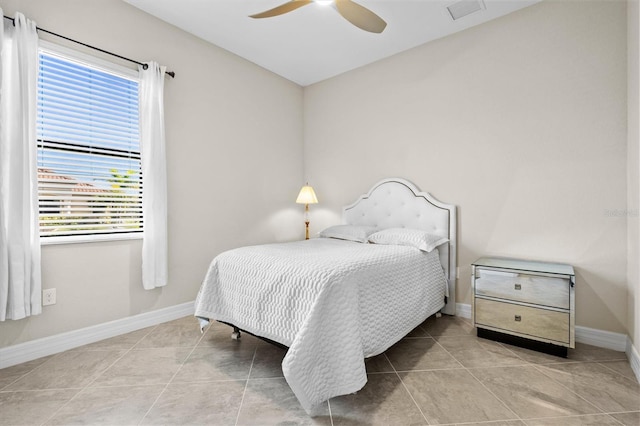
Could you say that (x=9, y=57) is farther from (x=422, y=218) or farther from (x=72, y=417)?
(x=422, y=218)

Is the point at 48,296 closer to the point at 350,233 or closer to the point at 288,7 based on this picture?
the point at 350,233

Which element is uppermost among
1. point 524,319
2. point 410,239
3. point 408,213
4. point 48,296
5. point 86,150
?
point 86,150

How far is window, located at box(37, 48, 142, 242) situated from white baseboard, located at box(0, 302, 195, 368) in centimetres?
72

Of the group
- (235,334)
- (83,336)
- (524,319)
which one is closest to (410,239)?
(524,319)

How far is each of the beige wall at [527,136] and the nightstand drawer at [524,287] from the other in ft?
1.52

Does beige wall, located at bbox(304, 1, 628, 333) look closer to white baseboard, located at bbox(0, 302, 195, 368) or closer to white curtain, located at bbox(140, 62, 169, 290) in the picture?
white curtain, located at bbox(140, 62, 169, 290)

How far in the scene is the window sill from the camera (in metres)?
2.17

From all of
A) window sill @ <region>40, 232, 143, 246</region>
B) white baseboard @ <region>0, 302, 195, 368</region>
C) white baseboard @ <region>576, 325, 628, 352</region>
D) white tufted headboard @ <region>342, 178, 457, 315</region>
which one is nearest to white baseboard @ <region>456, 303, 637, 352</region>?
white baseboard @ <region>576, 325, 628, 352</region>

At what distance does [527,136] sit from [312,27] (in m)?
2.18

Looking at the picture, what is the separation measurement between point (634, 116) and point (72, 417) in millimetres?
3748

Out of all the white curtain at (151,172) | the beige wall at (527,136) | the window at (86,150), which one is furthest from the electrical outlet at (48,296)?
the beige wall at (527,136)

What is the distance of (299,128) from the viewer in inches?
167

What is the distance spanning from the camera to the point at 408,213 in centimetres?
321

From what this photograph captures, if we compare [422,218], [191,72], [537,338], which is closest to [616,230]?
[537,338]
